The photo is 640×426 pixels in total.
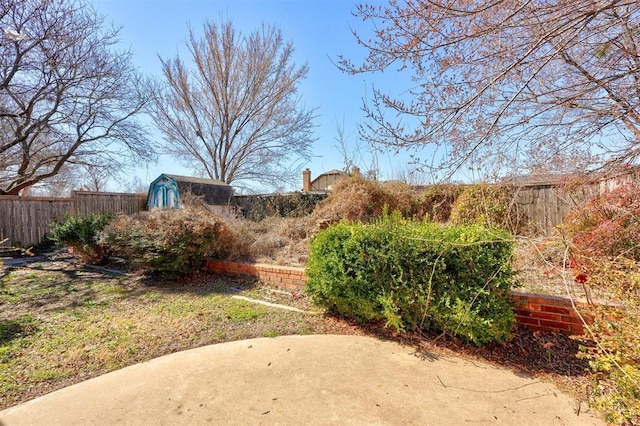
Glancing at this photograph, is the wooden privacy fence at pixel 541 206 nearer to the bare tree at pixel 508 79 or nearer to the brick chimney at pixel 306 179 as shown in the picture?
the bare tree at pixel 508 79

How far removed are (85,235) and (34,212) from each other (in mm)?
4278

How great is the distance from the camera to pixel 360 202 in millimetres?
7602

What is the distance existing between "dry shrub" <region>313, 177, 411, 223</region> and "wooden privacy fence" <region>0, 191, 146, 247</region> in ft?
26.3

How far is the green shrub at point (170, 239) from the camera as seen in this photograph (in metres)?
5.12

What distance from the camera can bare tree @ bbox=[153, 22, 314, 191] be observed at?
15.6 m

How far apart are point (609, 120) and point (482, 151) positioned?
182cm

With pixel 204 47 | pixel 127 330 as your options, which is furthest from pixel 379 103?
pixel 204 47

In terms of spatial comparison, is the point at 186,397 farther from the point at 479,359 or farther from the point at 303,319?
the point at 479,359

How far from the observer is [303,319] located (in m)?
3.72

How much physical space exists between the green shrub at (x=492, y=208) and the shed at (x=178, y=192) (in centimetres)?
797

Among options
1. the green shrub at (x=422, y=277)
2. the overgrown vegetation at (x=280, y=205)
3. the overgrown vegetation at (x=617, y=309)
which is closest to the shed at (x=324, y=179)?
the overgrown vegetation at (x=280, y=205)

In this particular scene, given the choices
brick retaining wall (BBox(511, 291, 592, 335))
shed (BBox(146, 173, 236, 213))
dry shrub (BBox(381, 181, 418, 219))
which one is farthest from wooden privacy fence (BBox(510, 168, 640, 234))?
shed (BBox(146, 173, 236, 213))

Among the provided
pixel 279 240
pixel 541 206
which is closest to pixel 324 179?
pixel 279 240

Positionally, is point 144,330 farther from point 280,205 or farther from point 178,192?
point 178,192
